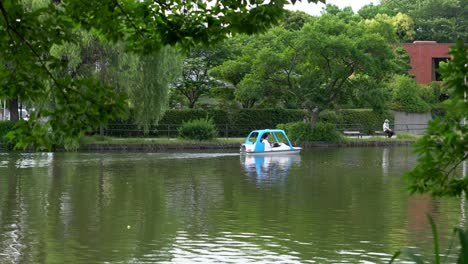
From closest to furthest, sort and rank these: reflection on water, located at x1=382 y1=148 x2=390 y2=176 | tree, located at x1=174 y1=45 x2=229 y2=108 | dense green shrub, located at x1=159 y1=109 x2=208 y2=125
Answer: reflection on water, located at x1=382 y1=148 x2=390 y2=176 < dense green shrub, located at x1=159 y1=109 x2=208 y2=125 < tree, located at x1=174 y1=45 x2=229 y2=108

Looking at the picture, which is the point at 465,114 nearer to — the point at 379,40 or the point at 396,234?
the point at 396,234

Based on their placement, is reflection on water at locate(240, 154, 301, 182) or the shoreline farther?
the shoreline

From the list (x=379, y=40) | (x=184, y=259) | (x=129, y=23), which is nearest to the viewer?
(x=129, y=23)

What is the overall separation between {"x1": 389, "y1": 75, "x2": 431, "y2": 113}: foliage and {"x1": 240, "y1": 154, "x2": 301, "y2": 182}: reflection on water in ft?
86.0

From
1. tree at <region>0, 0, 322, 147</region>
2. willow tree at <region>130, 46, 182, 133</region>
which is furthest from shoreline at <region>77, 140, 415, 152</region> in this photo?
tree at <region>0, 0, 322, 147</region>

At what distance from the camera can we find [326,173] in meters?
28.6

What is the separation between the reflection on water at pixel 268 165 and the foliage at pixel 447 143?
1919 centimetres

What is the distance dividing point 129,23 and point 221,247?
4868mm

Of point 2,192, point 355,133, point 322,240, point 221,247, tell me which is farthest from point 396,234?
point 355,133

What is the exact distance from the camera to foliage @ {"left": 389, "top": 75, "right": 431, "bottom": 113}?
6344cm

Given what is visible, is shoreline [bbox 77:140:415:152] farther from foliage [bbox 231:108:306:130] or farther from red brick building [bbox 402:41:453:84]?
red brick building [bbox 402:41:453:84]

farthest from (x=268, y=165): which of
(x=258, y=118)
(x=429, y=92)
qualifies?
(x=429, y=92)

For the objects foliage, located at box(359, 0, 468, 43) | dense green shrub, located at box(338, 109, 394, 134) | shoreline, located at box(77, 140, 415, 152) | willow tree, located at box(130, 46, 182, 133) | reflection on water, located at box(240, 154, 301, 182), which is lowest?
reflection on water, located at box(240, 154, 301, 182)

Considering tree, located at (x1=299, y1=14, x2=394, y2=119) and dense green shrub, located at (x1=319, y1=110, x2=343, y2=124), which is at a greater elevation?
tree, located at (x1=299, y1=14, x2=394, y2=119)
